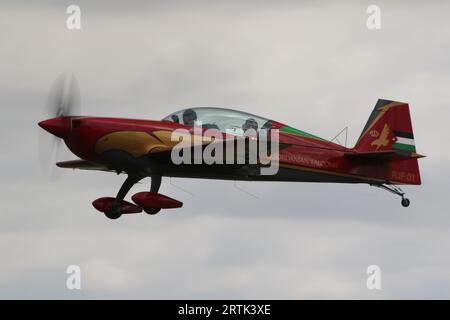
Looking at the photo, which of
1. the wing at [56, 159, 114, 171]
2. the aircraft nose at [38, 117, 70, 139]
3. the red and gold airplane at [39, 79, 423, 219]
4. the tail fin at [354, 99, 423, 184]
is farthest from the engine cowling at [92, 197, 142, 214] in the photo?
the tail fin at [354, 99, 423, 184]

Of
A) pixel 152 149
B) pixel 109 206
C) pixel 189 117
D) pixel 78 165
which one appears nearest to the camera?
pixel 152 149

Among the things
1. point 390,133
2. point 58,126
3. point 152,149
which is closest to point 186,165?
point 152,149

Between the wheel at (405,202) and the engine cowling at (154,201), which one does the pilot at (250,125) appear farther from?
the wheel at (405,202)

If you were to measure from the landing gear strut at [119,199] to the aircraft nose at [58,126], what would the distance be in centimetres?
197

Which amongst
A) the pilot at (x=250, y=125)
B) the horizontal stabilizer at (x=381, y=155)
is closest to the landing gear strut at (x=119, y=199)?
the pilot at (x=250, y=125)

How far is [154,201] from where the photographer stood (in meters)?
31.1

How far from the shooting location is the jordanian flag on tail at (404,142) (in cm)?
3453

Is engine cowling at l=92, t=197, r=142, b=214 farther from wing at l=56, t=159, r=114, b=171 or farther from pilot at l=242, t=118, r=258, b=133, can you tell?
pilot at l=242, t=118, r=258, b=133

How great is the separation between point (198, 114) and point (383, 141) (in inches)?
217

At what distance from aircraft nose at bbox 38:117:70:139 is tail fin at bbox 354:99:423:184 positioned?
758cm

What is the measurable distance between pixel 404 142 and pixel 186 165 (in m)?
6.32

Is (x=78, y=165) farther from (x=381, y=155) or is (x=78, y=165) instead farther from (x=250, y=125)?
(x=381, y=155)

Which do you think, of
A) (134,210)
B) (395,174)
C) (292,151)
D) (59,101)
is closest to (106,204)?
(134,210)

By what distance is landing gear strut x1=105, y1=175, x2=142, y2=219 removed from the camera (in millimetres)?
32031
